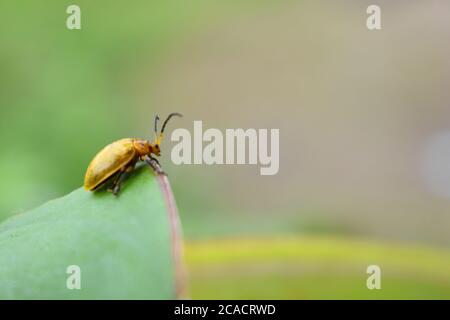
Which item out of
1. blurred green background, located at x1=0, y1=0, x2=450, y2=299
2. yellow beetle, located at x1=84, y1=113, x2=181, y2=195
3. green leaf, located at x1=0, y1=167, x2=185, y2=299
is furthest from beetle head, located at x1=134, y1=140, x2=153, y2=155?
blurred green background, located at x1=0, y1=0, x2=450, y2=299

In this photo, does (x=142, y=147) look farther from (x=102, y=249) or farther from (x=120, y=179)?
(x=102, y=249)

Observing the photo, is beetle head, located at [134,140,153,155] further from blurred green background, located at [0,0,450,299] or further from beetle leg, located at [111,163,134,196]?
blurred green background, located at [0,0,450,299]

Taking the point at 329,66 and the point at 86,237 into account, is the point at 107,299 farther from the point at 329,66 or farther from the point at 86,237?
the point at 329,66

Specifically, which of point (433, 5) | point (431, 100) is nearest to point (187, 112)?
point (431, 100)

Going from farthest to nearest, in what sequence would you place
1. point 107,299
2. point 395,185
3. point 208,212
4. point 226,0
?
point 226,0 < point 395,185 < point 208,212 < point 107,299

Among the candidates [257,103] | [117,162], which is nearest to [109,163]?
[117,162]

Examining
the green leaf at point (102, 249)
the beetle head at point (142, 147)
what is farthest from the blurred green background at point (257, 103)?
the green leaf at point (102, 249)
